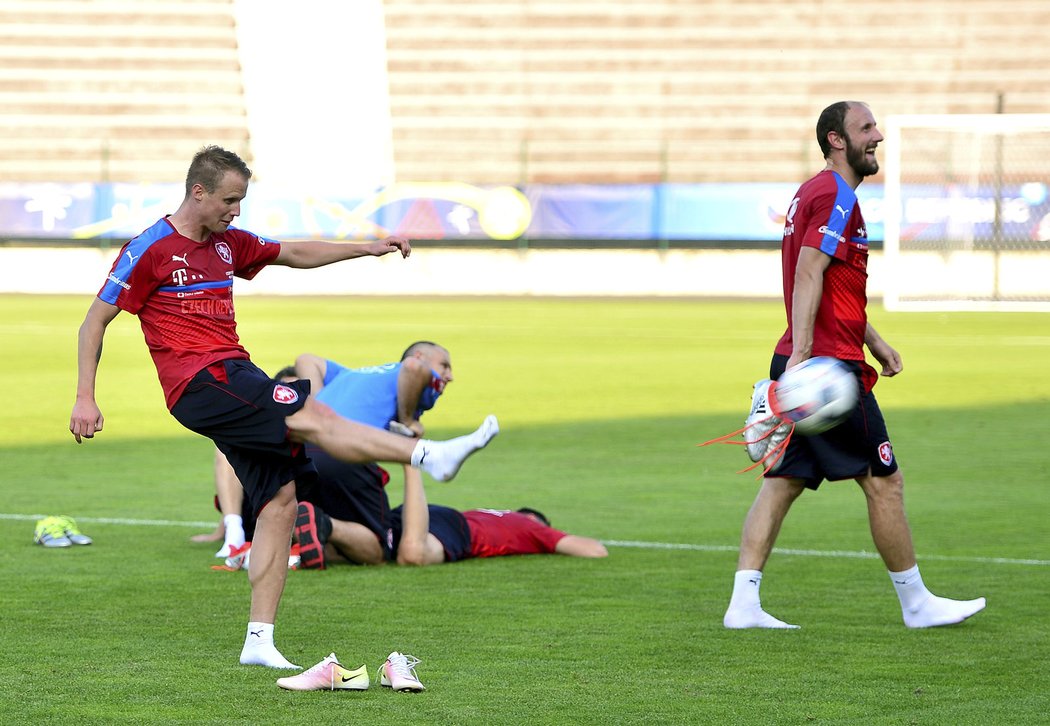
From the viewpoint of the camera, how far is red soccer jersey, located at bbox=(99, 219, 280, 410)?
570cm

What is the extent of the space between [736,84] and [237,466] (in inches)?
1425

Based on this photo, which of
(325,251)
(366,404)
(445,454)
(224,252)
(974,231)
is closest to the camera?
(445,454)

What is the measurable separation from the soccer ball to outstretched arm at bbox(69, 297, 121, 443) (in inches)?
93.0

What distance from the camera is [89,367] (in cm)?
570

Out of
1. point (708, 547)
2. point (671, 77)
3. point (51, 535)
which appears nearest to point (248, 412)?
point (51, 535)

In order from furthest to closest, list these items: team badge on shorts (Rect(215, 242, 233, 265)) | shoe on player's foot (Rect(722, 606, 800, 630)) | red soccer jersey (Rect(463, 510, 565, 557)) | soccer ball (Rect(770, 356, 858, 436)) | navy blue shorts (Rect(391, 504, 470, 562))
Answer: red soccer jersey (Rect(463, 510, 565, 557)), navy blue shorts (Rect(391, 504, 470, 562)), shoe on player's foot (Rect(722, 606, 800, 630)), soccer ball (Rect(770, 356, 858, 436)), team badge on shorts (Rect(215, 242, 233, 265))

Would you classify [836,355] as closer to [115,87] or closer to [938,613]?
[938,613]


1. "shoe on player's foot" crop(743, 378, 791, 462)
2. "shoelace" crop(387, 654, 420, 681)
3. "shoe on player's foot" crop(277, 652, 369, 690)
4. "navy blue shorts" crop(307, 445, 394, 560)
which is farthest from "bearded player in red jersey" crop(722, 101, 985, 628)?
"navy blue shorts" crop(307, 445, 394, 560)

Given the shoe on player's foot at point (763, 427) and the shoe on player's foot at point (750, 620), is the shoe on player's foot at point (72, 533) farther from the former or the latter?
the shoe on player's foot at point (763, 427)

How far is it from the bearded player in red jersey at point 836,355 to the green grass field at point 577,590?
214mm

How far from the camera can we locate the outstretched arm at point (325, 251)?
629 cm

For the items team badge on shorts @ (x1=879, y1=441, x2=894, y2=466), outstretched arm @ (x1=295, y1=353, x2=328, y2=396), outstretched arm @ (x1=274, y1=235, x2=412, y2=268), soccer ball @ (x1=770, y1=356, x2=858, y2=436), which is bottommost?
team badge on shorts @ (x1=879, y1=441, x2=894, y2=466)

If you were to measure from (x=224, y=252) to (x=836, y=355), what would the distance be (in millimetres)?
2269

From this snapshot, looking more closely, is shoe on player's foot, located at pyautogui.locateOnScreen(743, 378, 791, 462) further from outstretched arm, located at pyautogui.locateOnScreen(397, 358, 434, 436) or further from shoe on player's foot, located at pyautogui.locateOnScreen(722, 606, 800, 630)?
outstretched arm, located at pyautogui.locateOnScreen(397, 358, 434, 436)
